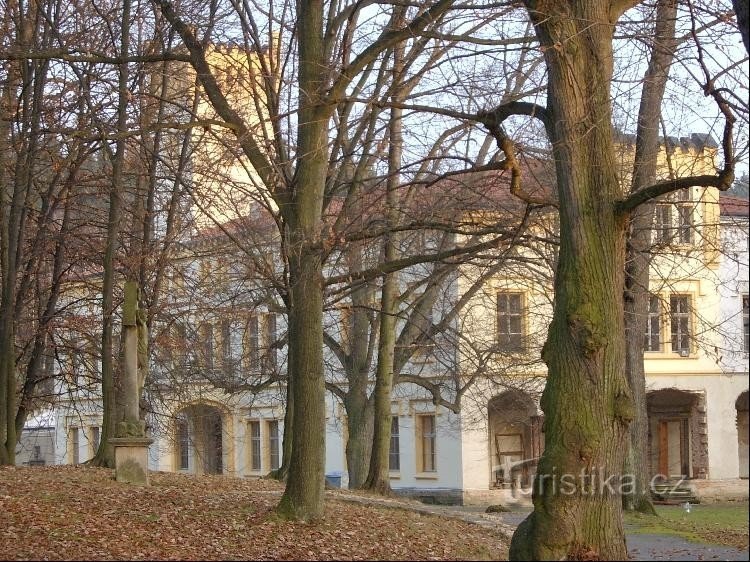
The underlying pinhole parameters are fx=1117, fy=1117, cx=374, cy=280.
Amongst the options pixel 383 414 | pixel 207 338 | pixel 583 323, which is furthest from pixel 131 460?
pixel 207 338

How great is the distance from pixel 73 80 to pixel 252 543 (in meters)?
11.6

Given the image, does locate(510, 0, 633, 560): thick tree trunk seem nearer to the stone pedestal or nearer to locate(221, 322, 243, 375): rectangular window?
the stone pedestal

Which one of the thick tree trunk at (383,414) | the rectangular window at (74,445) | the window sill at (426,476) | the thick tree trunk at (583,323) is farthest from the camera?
the rectangular window at (74,445)

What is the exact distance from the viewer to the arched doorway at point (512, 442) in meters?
40.3

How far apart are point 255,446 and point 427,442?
27.4 feet

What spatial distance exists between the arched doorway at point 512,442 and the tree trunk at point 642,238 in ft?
58.1

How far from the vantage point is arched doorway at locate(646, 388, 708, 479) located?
41.3 m

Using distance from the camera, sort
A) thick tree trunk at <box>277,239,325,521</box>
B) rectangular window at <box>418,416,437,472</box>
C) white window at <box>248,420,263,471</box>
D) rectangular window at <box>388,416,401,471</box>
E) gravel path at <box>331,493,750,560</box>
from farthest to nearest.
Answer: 1. white window at <box>248,420,263,471</box>
2. rectangular window at <box>388,416,401,471</box>
3. rectangular window at <box>418,416,437,472</box>
4. thick tree trunk at <box>277,239,325,521</box>
5. gravel path at <box>331,493,750,560</box>

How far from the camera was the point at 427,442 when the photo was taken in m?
42.6

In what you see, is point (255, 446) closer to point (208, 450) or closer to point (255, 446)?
point (255, 446)

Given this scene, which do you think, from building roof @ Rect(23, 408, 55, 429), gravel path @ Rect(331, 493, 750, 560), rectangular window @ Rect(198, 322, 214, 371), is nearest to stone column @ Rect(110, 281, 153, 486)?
gravel path @ Rect(331, 493, 750, 560)

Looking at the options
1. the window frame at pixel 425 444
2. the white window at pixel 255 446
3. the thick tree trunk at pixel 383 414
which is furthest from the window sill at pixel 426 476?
the thick tree trunk at pixel 383 414

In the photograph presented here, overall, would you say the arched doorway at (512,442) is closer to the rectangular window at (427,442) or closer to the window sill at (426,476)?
the window sill at (426,476)

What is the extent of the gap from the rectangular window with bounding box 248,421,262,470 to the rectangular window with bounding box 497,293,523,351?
14911mm
